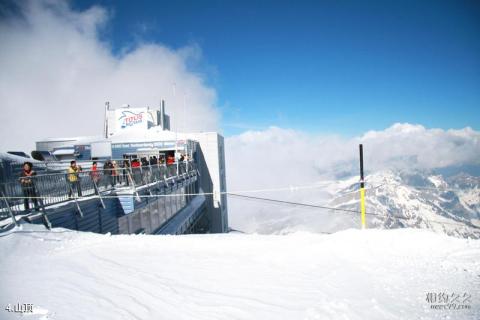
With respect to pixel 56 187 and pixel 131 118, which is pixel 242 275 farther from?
pixel 131 118

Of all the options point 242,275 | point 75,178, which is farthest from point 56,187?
point 242,275

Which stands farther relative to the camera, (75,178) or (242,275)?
(75,178)

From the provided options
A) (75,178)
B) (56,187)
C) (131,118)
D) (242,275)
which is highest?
(131,118)

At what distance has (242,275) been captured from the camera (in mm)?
5469

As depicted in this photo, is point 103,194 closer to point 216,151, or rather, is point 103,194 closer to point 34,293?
point 34,293

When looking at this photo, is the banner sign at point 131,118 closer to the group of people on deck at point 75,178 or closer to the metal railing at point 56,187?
the group of people on deck at point 75,178

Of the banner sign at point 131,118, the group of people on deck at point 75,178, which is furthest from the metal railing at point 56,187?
the banner sign at point 131,118

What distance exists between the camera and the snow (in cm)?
414

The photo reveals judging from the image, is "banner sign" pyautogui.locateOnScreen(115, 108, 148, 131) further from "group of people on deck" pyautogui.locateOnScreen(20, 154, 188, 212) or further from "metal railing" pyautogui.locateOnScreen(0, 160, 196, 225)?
"metal railing" pyautogui.locateOnScreen(0, 160, 196, 225)

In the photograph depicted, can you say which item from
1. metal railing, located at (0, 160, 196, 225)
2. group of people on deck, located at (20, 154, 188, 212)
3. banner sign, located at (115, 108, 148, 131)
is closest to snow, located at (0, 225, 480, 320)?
metal railing, located at (0, 160, 196, 225)

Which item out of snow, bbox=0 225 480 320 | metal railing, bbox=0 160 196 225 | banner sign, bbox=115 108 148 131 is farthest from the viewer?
banner sign, bbox=115 108 148 131

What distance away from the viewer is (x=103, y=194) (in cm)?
1412

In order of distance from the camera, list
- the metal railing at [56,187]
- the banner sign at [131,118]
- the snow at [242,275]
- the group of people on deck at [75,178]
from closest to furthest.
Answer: the snow at [242,275] → the metal railing at [56,187] → the group of people on deck at [75,178] → the banner sign at [131,118]

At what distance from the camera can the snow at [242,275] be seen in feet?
13.6
